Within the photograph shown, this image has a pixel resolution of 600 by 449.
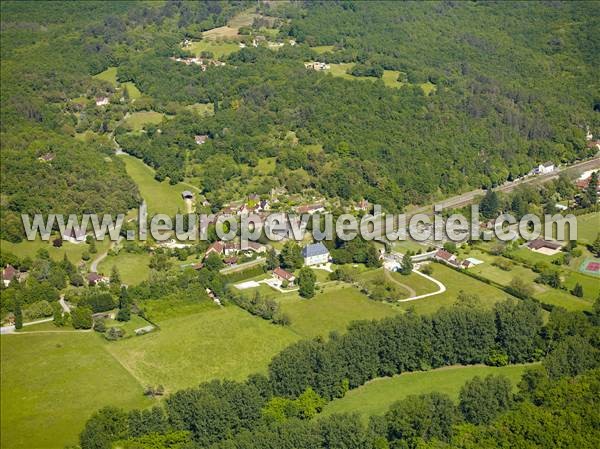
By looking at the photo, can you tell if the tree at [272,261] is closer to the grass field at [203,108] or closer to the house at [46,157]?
the house at [46,157]

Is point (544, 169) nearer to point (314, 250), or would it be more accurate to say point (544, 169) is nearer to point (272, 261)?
point (314, 250)

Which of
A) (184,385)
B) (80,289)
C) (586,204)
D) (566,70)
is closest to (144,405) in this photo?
(184,385)

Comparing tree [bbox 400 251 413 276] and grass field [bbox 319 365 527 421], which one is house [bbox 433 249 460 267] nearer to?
tree [bbox 400 251 413 276]

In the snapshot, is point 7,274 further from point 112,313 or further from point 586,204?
point 586,204

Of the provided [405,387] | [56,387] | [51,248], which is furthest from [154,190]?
[405,387]

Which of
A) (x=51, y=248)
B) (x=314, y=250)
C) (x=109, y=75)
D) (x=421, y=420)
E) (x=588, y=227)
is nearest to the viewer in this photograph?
(x=421, y=420)

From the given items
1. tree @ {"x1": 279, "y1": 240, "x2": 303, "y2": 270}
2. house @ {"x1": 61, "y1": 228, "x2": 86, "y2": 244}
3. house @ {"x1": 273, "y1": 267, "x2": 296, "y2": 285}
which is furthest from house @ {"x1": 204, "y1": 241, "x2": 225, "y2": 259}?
house @ {"x1": 61, "y1": 228, "x2": 86, "y2": 244}
